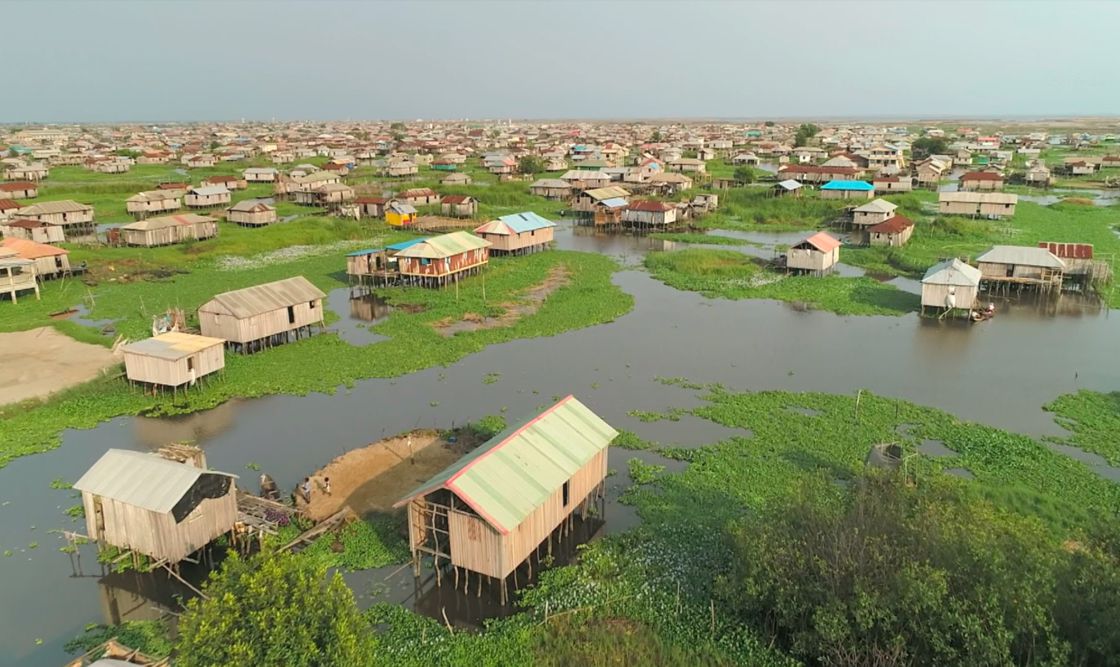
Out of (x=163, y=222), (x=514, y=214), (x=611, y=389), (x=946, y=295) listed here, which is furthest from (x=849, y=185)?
(x=163, y=222)

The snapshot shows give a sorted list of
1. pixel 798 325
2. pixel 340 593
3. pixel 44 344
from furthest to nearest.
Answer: pixel 798 325 → pixel 44 344 → pixel 340 593

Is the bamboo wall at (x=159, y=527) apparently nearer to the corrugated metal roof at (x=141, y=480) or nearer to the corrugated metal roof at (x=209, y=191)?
the corrugated metal roof at (x=141, y=480)

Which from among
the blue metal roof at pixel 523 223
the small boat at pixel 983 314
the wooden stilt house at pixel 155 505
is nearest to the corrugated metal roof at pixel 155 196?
the blue metal roof at pixel 523 223

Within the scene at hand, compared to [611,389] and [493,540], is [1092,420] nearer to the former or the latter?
[611,389]

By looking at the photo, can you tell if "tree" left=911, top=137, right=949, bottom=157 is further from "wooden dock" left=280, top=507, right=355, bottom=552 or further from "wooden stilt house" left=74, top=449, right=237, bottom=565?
"wooden stilt house" left=74, top=449, right=237, bottom=565

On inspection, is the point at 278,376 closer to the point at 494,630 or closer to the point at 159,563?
the point at 159,563

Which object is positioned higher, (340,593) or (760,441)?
(340,593)

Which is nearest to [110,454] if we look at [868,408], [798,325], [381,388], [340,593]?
[340,593]
